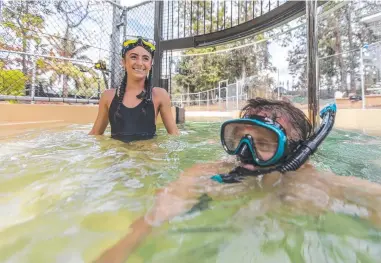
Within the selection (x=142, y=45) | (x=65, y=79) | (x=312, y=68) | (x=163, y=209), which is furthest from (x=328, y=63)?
(x=163, y=209)

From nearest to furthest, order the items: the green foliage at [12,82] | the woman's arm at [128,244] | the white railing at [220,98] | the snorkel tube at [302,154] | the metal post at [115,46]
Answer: the woman's arm at [128,244], the snorkel tube at [302,154], the green foliage at [12,82], the metal post at [115,46], the white railing at [220,98]

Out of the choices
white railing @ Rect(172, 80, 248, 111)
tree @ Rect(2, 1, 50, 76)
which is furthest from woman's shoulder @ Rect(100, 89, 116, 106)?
white railing @ Rect(172, 80, 248, 111)

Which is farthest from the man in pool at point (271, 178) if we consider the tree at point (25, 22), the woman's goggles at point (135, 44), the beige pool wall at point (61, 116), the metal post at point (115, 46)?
the metal post at point (115, 46)

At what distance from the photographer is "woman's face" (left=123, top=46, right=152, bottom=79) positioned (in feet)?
9.62

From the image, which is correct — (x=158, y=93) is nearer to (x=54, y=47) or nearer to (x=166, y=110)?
(x=166, y=110)

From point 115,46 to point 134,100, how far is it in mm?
3329

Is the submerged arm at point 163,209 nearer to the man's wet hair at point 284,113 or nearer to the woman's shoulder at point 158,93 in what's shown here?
the man's wet hair at point 284,113

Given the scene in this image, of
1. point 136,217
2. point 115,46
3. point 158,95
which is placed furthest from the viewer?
point 115,46

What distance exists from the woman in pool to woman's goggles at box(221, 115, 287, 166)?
164 cm

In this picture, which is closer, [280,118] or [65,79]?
[280,118]

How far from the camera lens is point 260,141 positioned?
1.40 meters

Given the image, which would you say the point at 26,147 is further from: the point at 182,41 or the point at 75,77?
the point at 182,41

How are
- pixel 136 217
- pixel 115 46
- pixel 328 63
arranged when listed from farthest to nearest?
pixel 328 63 < pixel 115 46 < pixel 136 217

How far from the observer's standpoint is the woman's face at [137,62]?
2.93 metres
